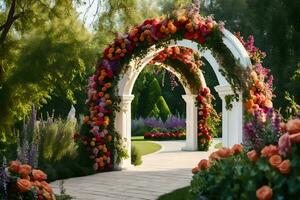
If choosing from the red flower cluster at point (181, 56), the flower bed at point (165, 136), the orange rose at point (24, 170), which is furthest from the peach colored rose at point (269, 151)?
the flower bed at point (165, 136)

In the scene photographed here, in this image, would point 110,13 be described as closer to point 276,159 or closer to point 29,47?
point 29,47

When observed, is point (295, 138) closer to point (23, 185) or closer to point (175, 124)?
point (23, 185)

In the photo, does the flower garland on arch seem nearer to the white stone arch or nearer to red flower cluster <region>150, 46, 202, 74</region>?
the white stone arch

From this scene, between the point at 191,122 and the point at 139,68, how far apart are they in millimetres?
4000

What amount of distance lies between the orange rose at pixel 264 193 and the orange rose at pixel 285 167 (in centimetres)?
12

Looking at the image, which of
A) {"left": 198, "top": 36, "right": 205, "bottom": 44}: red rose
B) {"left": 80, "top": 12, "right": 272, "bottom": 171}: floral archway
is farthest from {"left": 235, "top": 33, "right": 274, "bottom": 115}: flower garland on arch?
{"left": 198, "top": 36, "right": 205, "bottom": 44}: red rose

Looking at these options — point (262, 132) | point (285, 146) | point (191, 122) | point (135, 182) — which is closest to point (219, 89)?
point (135, 182)

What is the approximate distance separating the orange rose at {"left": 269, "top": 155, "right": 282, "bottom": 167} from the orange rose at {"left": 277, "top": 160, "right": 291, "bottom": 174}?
4cm

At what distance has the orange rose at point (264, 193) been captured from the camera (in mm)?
2771

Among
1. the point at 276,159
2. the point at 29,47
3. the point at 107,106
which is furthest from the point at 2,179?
the point at 29,47

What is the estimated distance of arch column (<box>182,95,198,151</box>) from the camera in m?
13.8

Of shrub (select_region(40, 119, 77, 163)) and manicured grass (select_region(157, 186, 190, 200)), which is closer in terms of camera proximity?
manicured grass (select_region(157, 186, 190, 200))

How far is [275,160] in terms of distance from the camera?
113 inches

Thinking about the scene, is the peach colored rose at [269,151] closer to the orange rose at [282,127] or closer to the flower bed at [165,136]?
the orange rose at [282,127]
